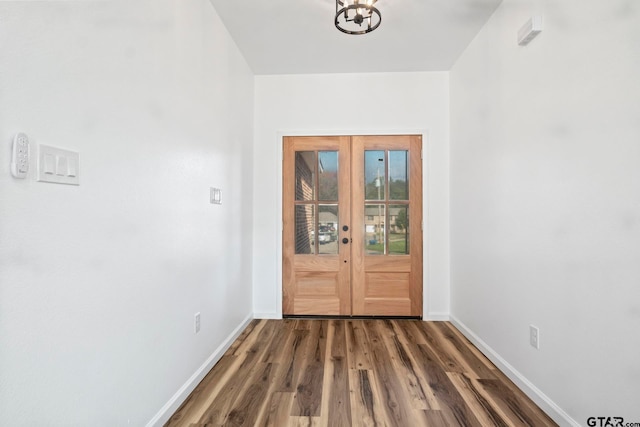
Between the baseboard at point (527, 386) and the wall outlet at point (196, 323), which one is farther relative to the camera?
the wall outlet at point (196, 323)

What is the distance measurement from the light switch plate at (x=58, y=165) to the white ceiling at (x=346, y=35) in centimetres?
181

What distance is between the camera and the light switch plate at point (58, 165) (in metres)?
0.97

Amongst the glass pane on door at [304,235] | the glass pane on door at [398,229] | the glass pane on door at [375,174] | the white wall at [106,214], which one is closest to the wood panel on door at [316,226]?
the glass pane on door at [304,235]

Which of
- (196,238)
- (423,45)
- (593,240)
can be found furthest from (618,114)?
(196,238)

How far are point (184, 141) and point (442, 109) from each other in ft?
8.92

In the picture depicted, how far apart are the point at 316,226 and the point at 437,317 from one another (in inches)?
64.8

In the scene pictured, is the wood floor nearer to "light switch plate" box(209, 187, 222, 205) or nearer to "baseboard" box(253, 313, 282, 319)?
"baseboard" box(253, 313, 282, 319)

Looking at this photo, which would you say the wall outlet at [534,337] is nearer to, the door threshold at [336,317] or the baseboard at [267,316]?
the door threshold at [336,317]

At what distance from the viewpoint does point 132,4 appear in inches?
54.2

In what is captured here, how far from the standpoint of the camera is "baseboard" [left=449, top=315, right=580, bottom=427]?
163 centimetres

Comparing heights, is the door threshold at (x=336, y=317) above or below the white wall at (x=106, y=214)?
below

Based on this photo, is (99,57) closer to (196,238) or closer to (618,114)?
(196,238)

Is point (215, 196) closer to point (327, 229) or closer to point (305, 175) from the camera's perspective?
point (305, 175)

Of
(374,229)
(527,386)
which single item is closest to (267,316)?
(374,229)
